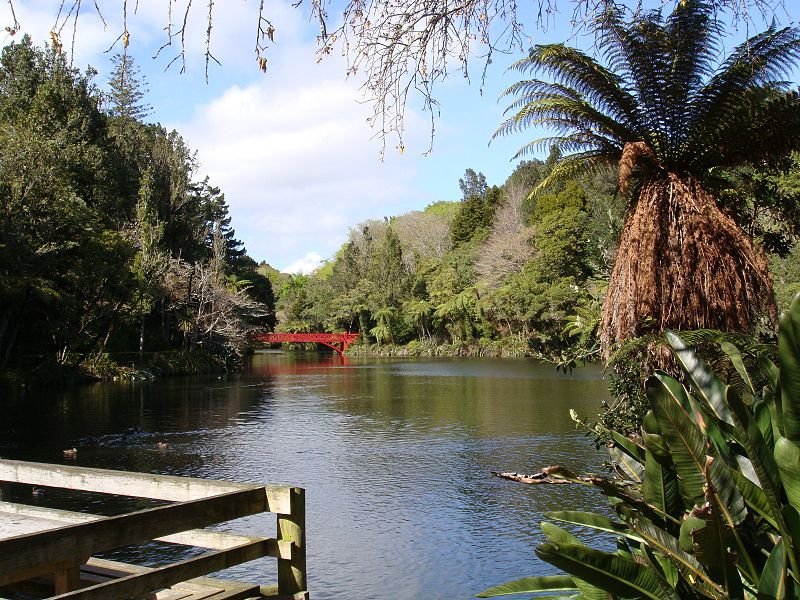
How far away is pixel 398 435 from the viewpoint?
16562mm

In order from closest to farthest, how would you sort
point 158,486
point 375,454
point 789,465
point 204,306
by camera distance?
1. point 789,465
2. point 158,486
3. point 375,454
4. point 204,306

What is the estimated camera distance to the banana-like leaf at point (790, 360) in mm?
2410

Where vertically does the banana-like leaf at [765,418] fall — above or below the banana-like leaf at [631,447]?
above

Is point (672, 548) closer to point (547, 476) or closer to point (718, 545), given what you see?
point (718, 545)

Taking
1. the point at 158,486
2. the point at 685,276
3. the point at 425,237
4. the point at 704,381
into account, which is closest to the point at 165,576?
the point at 158,486

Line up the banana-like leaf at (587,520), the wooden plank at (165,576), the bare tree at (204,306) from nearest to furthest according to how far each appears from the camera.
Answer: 1. the banana-like leaf at (587,520)
2. the wooden plank at (165,576)
3. the bare tree at (204,306)

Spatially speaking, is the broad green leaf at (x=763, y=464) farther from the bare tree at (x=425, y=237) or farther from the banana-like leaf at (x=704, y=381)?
the bare tree at (x=425, y=237)

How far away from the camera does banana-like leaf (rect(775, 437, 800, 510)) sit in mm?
2289

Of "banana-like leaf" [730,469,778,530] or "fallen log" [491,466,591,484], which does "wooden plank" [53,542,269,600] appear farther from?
"banana-like leaf" [730,469,778,530]

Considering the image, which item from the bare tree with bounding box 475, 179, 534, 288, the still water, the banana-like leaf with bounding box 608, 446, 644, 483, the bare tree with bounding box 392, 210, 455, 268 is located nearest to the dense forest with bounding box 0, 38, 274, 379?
the still water

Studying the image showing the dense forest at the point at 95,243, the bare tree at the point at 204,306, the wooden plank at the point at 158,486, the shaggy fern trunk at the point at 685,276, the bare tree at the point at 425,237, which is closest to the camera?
the wooden plank at the point at 158,486

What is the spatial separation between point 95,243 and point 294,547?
1039 inches

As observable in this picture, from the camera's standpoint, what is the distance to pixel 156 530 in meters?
3.51

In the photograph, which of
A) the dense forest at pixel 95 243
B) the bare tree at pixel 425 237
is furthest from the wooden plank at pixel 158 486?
the bare tree at pixel 425 237
